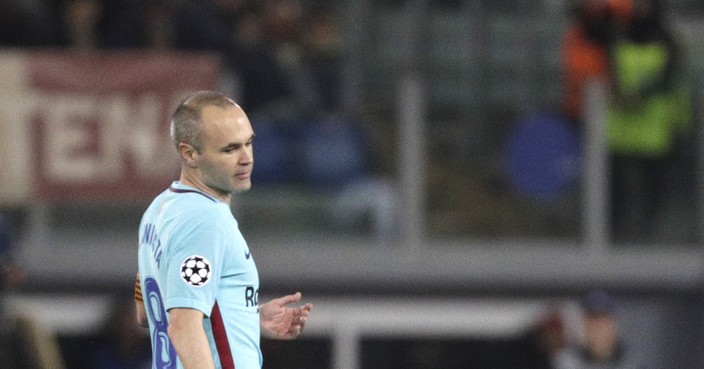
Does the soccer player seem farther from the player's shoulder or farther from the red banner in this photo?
the red banner

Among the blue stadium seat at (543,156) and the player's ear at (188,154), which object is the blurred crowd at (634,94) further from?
the player's ear at (188,154)

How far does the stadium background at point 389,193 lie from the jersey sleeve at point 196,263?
5.67m

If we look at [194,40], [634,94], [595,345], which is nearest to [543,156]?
[634,94]

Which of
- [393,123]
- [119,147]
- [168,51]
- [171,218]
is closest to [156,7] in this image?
[168,51]

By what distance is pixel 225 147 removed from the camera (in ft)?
14.3

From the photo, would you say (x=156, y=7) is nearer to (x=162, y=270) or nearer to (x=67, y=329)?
(x=67, y=329)

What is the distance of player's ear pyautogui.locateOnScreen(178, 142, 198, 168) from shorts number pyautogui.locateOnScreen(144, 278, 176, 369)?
34cm

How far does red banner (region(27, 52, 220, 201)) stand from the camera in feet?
34.4

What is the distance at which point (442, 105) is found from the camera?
10547 mm

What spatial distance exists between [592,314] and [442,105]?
68.9 inches

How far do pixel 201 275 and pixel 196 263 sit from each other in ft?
0.13

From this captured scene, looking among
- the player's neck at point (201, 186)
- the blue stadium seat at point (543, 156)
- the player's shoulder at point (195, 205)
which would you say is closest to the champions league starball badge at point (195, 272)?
the player's shoulder at point (195, 205)

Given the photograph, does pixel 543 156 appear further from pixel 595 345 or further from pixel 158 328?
pixel 158 328

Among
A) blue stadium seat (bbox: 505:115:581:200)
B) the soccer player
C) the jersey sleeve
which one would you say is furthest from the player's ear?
blue stadium seat (bbox: 505:115:581:200)
